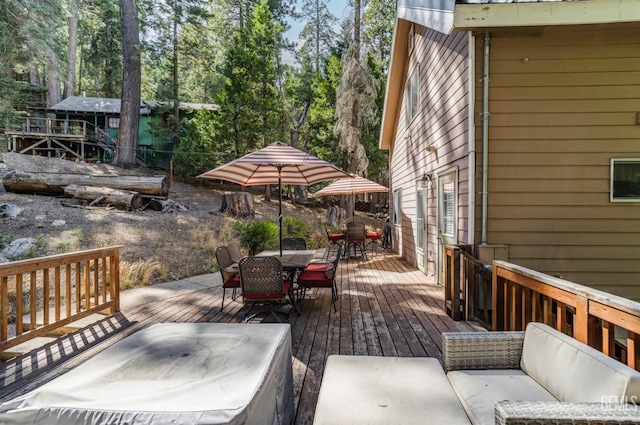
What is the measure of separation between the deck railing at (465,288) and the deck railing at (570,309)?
18.1 inches

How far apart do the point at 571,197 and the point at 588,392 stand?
354cm

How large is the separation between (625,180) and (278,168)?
14.8 ft

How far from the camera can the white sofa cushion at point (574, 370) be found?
134 cm

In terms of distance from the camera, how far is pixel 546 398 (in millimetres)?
1726

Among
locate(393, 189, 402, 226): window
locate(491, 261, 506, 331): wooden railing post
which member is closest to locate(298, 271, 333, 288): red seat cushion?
locate(491, 261, 506, 331): wooden railing post

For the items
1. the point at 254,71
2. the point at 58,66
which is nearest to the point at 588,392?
the point at 58,66

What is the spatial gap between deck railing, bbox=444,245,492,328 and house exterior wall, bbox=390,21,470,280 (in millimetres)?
534

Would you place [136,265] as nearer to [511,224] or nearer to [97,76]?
[511,224]

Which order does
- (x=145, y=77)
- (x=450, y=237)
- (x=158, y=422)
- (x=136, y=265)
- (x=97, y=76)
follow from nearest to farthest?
(x=158, y=422) < (x=450, y=237) < (x=136, y=265) < (x=97, y=76) < (x=145, y=77)

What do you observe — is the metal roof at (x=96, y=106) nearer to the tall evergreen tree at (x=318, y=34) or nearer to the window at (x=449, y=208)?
the tall evergreen tree at (x=318, y=34)

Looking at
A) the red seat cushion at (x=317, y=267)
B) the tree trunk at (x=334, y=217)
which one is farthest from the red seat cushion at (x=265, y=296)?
the tree trunk at (x=334, y=217)

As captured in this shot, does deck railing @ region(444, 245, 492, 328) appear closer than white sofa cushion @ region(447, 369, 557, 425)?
No

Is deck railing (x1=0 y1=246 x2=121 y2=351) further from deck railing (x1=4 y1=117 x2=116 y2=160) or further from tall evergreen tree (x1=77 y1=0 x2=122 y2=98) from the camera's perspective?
tall evergreen tree (x1=77 y1=0 x2=122 y2=98)

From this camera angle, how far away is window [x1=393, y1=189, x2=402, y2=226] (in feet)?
32.1
